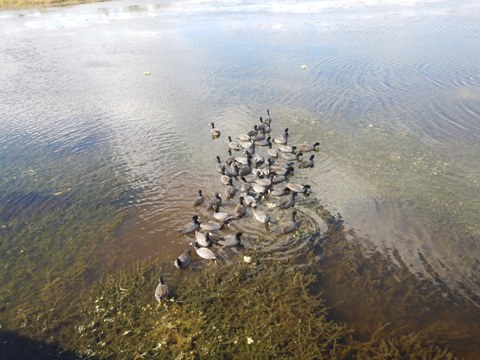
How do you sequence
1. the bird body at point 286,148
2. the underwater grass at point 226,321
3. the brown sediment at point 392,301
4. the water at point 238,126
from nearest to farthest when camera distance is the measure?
the underwater grass at point 226,321, the brown sediment at point 392,301, the water at point 238,126, the bird body at point 286,148

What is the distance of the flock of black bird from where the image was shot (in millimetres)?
14609

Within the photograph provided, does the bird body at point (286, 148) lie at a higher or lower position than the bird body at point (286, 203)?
lower

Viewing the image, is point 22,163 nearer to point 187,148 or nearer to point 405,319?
point 187,148

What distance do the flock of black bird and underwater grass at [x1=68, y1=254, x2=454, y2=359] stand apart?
2.88 feet

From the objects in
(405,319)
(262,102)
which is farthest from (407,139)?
(405,319)

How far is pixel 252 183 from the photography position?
17.8 meters

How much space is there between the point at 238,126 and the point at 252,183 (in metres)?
6.64

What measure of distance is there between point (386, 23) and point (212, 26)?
19766 millimetres

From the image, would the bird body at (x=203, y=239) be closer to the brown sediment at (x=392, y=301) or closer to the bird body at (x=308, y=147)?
the brown sediment at (x=392, y=301)

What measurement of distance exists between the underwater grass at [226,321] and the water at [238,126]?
1.45 meters

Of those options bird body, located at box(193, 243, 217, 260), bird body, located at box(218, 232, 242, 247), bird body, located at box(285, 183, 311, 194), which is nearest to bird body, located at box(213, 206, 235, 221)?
bird body, located at box(218, 232, 242, 247)

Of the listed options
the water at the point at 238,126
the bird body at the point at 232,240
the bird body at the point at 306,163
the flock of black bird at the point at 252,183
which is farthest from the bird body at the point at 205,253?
the bird body at the point at 306,163

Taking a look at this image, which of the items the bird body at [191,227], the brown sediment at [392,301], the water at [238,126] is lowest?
the water at [238,126]

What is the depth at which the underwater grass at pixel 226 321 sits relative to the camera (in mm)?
10914
